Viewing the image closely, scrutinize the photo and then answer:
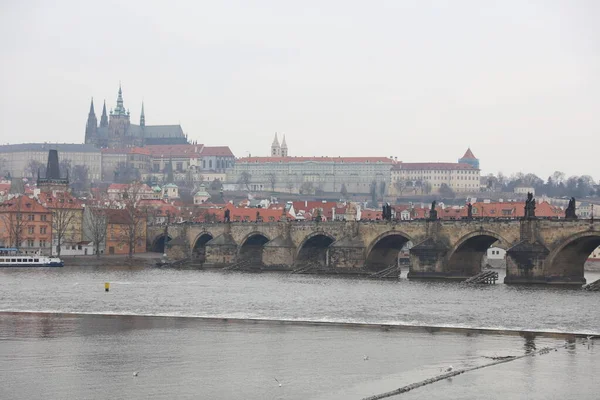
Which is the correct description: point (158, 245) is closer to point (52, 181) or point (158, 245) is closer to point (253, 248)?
point (253, 248)

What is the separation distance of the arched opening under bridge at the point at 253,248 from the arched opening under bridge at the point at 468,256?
82.2ft

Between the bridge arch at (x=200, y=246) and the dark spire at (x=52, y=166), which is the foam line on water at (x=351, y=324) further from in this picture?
the dark spire at (x=52, y=166)

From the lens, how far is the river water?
1133 inches

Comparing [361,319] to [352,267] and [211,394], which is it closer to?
[211,394]

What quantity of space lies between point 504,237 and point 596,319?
78.2ft

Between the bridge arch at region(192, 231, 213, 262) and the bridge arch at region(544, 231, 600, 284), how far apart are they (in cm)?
4255

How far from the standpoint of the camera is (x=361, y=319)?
45.6m

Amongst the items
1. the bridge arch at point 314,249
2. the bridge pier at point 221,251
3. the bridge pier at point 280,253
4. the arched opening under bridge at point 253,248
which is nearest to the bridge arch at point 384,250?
the bridge arch at point 314,249

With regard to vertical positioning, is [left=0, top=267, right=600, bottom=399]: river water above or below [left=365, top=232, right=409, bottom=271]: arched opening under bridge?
below

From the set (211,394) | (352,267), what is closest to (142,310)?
(211,394)

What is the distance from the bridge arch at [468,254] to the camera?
72.9 m

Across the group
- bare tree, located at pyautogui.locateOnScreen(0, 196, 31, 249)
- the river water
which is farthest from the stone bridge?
bare tree, located at pyautogui.locateOnScreen(0, 196, 31, 249)

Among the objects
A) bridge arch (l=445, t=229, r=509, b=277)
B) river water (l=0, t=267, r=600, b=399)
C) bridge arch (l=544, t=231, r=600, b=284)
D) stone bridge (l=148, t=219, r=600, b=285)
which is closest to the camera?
river water (l=0, t=267, r=600, b=399)

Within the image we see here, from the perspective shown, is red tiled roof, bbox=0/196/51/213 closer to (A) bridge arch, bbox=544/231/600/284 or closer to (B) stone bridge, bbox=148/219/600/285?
(B) stone bridge, bbox=148/219/600/285
